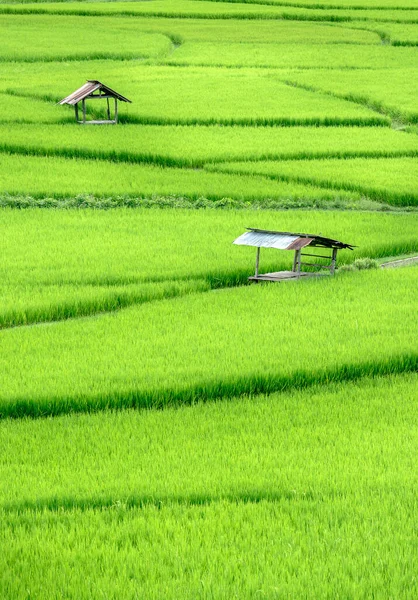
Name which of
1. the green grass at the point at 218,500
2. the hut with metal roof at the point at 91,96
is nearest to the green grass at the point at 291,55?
the hut with metal roof at the point at 91,96

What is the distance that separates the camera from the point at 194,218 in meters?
16.3

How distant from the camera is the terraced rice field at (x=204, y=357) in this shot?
5.66 meters

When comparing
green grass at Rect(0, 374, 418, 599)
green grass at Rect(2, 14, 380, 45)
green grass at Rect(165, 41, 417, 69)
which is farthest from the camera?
green grass at Rect(2, 14, 380, 45)

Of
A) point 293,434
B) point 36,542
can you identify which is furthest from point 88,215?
point 36,542

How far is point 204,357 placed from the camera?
933 centimetres

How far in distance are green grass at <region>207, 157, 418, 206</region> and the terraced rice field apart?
0.07m

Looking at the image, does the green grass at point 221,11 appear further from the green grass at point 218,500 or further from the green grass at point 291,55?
the green grass at point 218,500

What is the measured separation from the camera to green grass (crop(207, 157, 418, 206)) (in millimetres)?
18031

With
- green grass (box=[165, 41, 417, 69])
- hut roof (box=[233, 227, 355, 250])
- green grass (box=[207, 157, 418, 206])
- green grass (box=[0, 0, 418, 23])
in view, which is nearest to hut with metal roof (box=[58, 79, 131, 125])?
green grass (box=[207, 157, 418, 206])

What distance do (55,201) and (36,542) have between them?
1202 centimetres

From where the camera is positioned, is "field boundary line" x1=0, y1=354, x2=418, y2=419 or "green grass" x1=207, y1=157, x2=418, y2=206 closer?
"field boundary line" x1=0, y1=354, x2=418, y2=419

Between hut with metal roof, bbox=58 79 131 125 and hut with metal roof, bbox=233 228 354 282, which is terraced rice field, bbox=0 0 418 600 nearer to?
hut with metal roof, bbox=233 228 354 282

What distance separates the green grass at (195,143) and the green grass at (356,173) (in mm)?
583

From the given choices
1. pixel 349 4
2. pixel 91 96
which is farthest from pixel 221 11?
pixel 91 96
